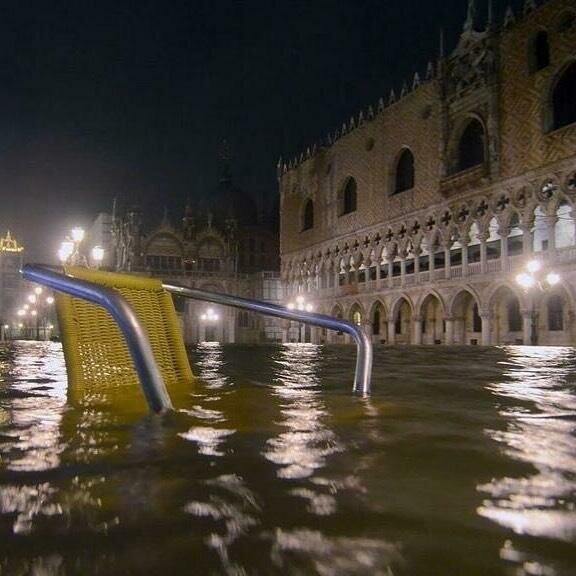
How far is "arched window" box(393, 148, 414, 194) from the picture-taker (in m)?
30.7

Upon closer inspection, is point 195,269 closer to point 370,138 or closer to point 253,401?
point 370,138

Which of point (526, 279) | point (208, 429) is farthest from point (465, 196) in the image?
point (208, 429)

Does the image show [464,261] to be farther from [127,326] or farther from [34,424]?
[34,424]

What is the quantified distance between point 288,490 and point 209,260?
49366 mm

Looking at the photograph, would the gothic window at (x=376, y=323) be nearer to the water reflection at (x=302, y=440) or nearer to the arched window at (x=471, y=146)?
the arched window at (x=471, y=146)

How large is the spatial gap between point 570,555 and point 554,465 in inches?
32.3

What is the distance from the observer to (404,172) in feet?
103

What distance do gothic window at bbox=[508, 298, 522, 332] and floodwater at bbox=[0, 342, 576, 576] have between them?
2452 centimetres

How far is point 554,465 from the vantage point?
1878mm

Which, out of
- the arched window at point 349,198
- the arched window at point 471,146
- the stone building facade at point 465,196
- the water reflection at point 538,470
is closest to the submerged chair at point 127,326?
the water reflection at point 538,470

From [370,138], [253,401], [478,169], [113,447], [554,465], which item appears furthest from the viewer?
[370,138]

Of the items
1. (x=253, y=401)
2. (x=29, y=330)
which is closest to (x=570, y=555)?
(x=253, y=401)

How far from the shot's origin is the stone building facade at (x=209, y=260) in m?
47.2

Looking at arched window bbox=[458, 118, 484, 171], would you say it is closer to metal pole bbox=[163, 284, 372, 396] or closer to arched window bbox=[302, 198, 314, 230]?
arched window bbox=[302, 198, 314, 230]
